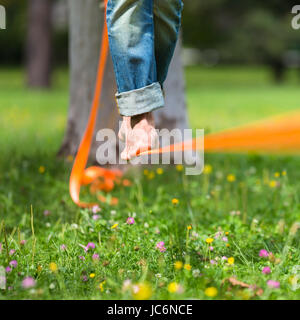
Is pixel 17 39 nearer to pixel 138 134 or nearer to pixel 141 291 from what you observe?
pixel 138 134

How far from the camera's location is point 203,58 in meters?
37.6

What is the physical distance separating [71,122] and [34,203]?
109 cm

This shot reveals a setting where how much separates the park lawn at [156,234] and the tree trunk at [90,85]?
34 centimetres

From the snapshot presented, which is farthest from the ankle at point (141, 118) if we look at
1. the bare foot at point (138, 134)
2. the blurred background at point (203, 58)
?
the blurred background at point (203, 58)

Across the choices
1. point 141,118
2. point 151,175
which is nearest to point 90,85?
point 151,175

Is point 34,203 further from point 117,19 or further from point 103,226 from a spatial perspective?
point 117,19

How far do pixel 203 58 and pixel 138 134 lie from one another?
119 ft

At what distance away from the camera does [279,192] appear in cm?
327

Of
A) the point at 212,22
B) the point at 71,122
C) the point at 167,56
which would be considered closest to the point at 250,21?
the point at 212,22

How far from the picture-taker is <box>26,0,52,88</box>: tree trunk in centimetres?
1477

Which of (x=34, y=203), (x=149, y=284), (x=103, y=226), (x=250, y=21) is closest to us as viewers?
(x=149, y=284)

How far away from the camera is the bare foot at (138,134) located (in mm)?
2088

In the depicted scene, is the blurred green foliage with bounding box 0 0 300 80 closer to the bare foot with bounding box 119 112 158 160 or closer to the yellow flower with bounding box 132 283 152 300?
the bare foot with bounding box 119 112 158 160

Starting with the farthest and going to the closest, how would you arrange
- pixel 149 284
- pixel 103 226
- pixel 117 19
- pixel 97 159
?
pixel 97 159 < pixel 103 226 < pixel 117 19 < pixel 149 284
